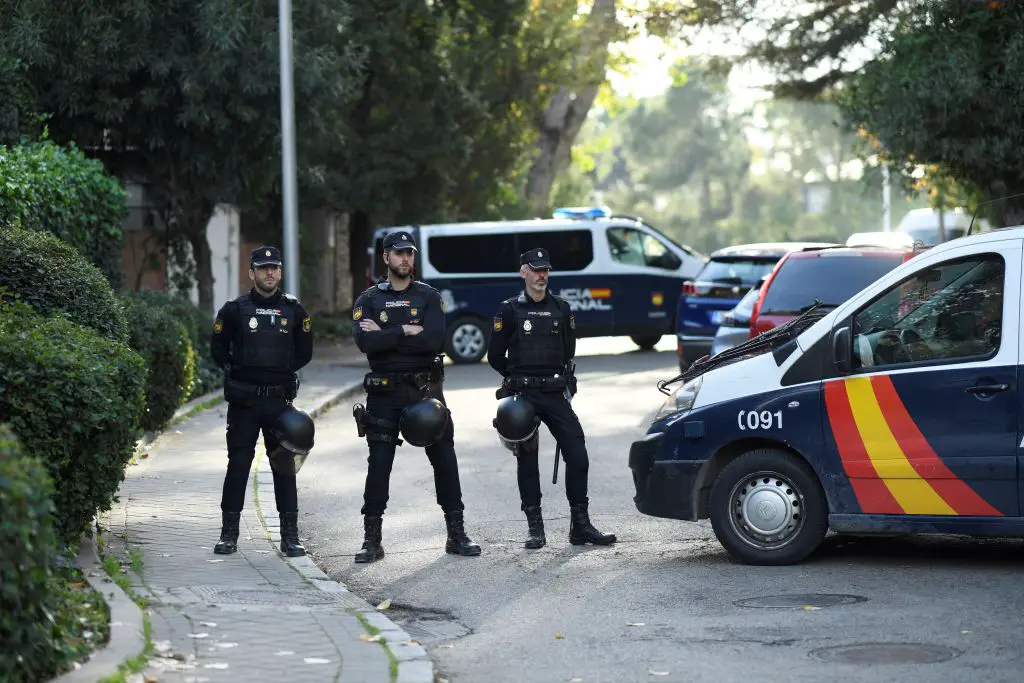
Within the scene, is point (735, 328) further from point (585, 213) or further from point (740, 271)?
point (585, 213)

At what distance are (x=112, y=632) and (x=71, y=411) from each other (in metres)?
1.67

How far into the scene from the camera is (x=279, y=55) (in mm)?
22297

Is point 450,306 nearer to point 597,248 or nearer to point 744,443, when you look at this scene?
point 597,248

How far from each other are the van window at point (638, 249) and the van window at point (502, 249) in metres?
0.43

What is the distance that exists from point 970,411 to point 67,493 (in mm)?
4500

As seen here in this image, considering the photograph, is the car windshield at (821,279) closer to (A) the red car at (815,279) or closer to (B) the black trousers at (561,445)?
(A) the red car at (815,279)

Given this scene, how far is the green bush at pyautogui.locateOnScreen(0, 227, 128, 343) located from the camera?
1190 cm

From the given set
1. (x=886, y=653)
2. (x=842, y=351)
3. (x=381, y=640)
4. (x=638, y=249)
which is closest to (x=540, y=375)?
(x=842, y=351)

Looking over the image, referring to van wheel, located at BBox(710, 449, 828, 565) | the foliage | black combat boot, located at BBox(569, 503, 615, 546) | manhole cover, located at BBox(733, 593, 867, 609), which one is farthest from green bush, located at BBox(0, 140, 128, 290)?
the foliage

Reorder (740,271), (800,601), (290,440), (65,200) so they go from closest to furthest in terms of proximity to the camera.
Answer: (800,601)
(290,440)
(65,200)
(740,271)

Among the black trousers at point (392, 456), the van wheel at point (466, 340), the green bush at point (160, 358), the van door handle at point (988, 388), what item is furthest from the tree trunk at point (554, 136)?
the van door handle at point (988, 388)

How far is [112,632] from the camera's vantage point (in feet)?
A: 23.6

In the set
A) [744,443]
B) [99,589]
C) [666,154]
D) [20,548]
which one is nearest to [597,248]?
[744,443]

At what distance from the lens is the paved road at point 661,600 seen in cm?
722
